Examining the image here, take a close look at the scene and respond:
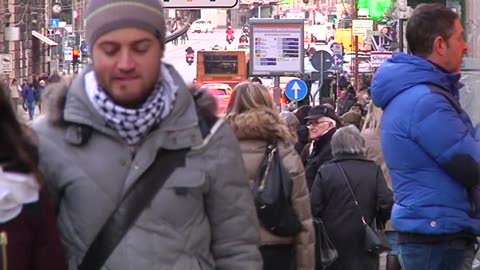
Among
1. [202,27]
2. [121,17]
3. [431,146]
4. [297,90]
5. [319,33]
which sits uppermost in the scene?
[121,17]

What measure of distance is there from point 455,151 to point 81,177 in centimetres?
225

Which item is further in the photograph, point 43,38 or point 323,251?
point 43,38

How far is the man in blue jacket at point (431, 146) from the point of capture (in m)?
5.38

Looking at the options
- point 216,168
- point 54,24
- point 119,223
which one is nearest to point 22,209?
point 119,223

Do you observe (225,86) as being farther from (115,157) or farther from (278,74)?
(115,157)

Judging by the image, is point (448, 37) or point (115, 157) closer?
point (115, 157)

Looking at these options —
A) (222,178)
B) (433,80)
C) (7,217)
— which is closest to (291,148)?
(433,80)

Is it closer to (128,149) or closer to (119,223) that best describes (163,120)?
(128,149)

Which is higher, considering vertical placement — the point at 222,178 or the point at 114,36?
the point at 114,36

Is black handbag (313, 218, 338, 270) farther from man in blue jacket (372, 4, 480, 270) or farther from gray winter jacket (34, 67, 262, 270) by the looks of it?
gray winter jacket (34, 67, 262, 270)

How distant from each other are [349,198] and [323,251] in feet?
Answer: 1.59

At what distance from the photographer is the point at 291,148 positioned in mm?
7625

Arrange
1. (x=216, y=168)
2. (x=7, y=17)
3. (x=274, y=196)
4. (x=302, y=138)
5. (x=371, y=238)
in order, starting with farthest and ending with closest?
(x=7, y=17)
(x=302, y=138)
(x=371, y=238)
(x=274, y=196)
(x=216, y=168)

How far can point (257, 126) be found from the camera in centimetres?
743
